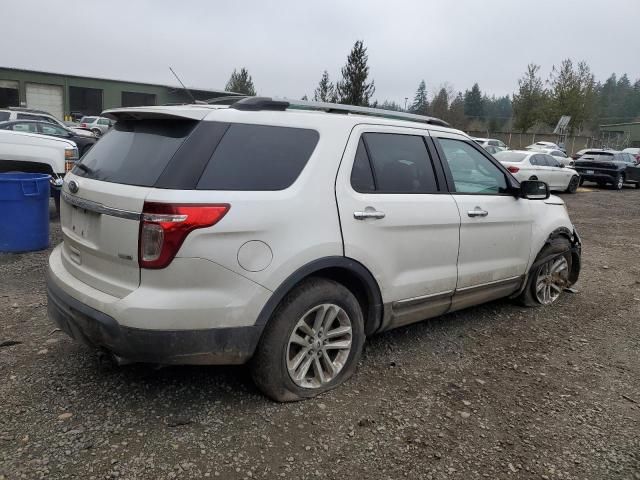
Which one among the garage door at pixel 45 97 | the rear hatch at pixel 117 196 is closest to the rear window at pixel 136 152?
the rear hatch at pixel 117 196

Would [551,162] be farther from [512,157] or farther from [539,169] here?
[512,157]

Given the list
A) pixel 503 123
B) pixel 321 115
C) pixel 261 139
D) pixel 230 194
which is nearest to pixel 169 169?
pixel 230 194

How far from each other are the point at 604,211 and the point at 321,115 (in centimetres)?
1286

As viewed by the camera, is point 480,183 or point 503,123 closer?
point 480,183

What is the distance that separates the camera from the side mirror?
455 centimetres

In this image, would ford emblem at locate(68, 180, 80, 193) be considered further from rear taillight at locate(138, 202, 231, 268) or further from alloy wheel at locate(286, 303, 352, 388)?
alloy wheel at locate(286, 303, 352, 388)

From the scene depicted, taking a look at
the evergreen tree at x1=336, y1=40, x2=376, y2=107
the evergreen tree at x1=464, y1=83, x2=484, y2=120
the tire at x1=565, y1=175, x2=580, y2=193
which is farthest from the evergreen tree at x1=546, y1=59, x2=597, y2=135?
the evergreen tree at x1=464, y1=83, x2=484, y2=120

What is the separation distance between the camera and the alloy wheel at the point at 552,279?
16.7 feet

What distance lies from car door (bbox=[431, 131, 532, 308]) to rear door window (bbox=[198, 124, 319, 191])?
1.39 meters

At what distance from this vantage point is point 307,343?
3098 mm

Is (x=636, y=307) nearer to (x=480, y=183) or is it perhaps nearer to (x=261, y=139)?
(x=480, y=183)

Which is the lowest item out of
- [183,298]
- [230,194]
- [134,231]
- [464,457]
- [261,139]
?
[464,457]

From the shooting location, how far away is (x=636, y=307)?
546 centimetres

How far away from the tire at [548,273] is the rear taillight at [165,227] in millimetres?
3516
